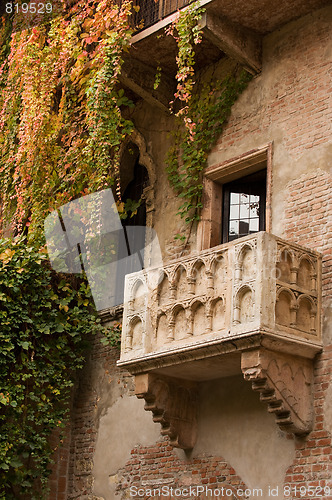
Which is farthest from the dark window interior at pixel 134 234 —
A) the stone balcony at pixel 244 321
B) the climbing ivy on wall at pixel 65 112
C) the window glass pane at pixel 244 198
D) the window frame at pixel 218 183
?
the stone balcony at pixel 244 321

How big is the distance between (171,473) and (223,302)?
8.18 ft

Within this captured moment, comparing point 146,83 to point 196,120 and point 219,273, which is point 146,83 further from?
point 219,273

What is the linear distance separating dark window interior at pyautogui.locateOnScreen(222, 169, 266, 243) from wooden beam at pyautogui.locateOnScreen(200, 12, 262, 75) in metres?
1.37

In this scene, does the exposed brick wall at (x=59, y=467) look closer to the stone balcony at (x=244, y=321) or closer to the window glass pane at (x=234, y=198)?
→ the stone balcony at (x=244, y=321)

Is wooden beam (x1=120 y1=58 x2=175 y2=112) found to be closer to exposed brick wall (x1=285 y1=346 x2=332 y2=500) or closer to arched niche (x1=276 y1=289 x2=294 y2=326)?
arched niche (x1=276 y1=289 x2=294 y2=326)

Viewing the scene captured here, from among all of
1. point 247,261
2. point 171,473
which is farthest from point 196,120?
point 171,473

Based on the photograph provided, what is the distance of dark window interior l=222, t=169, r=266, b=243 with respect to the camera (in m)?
9.73

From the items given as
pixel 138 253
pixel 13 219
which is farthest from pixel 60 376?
pixel 13 219

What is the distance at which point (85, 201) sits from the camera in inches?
445

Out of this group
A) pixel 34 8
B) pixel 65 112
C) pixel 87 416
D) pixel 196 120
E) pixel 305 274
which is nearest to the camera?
pixel 305 274

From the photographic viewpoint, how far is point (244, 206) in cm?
995

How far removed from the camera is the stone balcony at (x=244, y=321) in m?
7.62

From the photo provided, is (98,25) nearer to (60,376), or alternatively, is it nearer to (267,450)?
(60,376)

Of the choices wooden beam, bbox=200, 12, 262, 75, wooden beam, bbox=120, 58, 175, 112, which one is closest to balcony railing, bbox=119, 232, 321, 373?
wooden beam, bbox=200, 12, 262, 75
